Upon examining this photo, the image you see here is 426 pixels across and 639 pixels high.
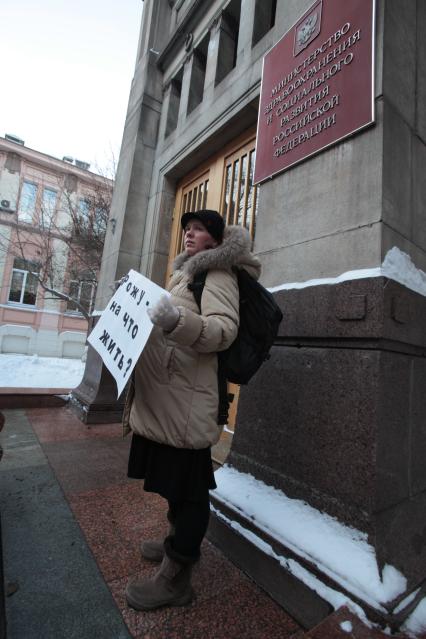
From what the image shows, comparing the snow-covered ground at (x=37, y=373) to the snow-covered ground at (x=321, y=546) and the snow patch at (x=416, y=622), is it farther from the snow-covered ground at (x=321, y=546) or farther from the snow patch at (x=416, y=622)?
the snow patch at (x=416, y=622)

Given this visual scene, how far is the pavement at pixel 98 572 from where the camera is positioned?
5.23 ft

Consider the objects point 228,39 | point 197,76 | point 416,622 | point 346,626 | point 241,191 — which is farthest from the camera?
point 197,76

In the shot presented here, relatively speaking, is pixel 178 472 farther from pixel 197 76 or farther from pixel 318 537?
pixel 197 76

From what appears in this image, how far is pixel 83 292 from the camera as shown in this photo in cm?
1944

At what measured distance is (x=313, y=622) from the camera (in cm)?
166

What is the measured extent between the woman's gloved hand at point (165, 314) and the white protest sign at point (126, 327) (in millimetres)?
136

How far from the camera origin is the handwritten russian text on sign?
8.00 feet

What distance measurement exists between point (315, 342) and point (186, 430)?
1.10 meters

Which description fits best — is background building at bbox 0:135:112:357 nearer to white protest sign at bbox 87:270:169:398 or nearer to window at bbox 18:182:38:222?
window at bbox 18:182:38:222

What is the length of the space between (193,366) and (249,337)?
1.11 ft

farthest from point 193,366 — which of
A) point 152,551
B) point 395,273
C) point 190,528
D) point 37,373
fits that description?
point 37,373

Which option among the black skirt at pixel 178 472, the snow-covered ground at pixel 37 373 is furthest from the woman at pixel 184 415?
the snow-covered ground at pixel 37 373

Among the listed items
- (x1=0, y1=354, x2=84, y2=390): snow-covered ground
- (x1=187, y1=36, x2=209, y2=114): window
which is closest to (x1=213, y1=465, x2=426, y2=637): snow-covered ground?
(x1=187, y1=36, x2=209, y2=114): window

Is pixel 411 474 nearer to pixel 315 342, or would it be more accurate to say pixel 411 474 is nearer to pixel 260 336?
pixel 315 342
